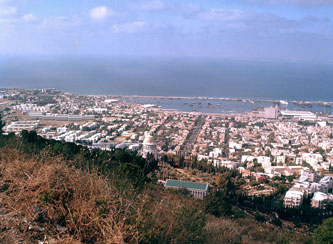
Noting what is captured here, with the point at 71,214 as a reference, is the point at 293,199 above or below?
below

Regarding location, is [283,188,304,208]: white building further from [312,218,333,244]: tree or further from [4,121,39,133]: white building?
[4,121,39,133]: white building

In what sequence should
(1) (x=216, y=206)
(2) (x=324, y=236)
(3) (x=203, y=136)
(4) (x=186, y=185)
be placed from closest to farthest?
(2) (x=324, y=236), (1) (x=216, y=206), (4) (x=186, y=185), (3) (x=203, y=136)

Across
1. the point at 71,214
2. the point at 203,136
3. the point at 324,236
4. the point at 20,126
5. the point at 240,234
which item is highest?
the point at 71,214

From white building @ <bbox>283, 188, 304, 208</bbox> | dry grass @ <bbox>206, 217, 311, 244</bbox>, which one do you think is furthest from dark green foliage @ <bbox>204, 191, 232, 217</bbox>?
white building @ <bbox>283, 188, 304, 208</bbox>

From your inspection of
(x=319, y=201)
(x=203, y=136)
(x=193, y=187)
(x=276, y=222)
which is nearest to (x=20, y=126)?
(x=203, y=136)

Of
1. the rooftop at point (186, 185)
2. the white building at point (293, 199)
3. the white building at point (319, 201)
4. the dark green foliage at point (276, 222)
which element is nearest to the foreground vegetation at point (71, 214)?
the dark green foliage at point (276, 222)

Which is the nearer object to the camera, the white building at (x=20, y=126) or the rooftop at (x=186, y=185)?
the rooftop at (x=186, y=185)

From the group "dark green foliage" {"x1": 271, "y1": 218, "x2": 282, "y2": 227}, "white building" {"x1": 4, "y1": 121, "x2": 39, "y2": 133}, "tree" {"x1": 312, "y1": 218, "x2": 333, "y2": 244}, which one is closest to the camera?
"tree" {"x1": 312, "y1": 218, "x2": 333, "y2": 244}

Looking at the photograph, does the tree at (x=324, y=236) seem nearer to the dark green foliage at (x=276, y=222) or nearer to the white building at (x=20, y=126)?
the dark green foliage at (x=276, y=222)

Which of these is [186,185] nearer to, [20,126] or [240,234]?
[240,234]

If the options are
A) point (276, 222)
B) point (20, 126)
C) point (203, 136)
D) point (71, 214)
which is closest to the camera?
point (71, 214)
